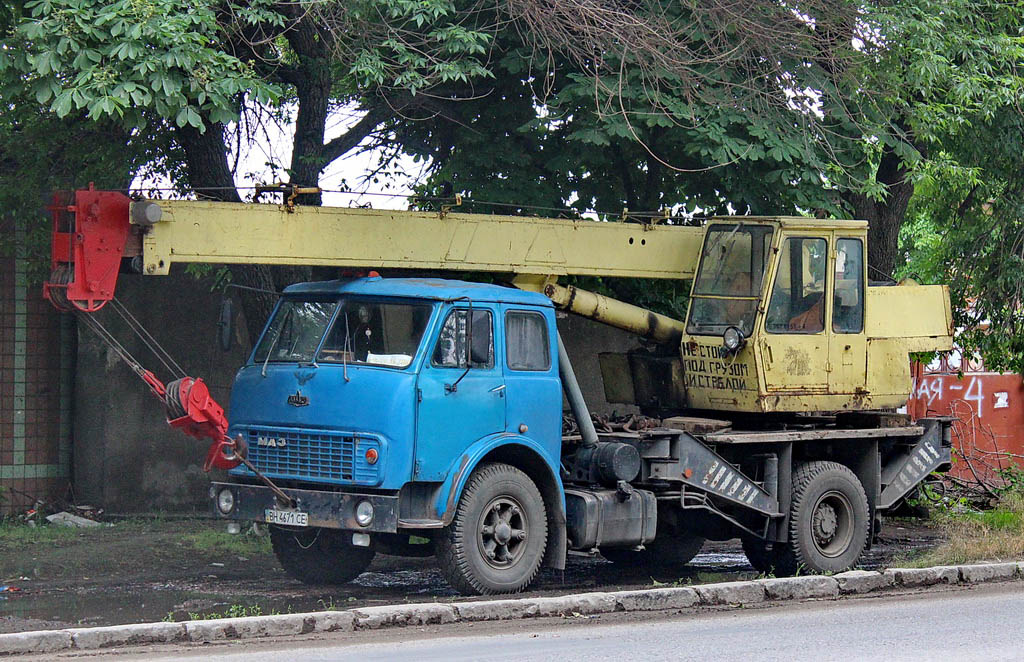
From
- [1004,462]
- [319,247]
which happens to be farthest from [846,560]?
[1004,462]

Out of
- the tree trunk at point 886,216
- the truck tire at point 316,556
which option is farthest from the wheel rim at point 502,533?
the tree trunk at point 886,216

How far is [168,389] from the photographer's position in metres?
9.59

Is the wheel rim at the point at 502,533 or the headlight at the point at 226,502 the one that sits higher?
the headlight at the point at 226,502

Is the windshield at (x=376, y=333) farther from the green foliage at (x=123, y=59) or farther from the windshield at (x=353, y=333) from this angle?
the green foliage at (x=123, y=59)

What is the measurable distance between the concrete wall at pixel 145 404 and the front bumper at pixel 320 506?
4.59m

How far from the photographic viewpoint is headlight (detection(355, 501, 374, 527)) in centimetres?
930

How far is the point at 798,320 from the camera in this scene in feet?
38.0

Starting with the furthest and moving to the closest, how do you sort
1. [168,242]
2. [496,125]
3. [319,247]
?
[496,125] < [319,247] < [168,242]

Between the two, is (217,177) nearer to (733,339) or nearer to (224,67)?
(224,67)

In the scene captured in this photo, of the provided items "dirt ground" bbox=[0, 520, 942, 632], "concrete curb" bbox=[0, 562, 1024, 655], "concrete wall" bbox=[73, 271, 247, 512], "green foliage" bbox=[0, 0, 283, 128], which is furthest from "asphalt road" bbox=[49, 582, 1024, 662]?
"concrete wall" bbox=[73, 271, 247, 512]

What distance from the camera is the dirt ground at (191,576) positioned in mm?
9414

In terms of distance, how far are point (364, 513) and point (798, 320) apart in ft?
14.9

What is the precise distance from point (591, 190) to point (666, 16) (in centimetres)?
224

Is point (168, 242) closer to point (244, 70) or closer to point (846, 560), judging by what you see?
point (244, 70)
